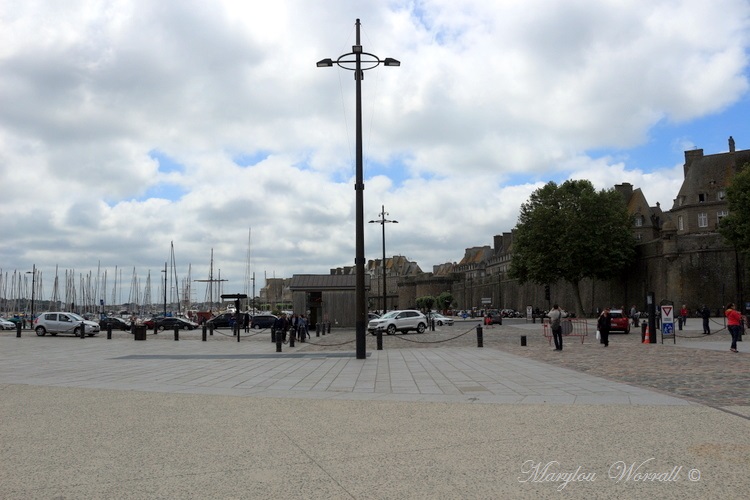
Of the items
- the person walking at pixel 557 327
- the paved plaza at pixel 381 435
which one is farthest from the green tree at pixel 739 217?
the paved plaza at pixel 381 435

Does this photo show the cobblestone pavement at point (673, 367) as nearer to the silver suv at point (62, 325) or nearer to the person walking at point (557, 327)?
the person walking at point (557, 327)

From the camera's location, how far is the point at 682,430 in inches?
304

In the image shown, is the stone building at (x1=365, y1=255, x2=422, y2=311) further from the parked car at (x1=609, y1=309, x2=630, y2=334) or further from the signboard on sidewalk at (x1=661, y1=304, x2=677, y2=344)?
the signboard on sidewalk at (x1=661, y1=304, x2=677, y2=344)

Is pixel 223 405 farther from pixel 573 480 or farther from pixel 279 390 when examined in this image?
pixel 573 480

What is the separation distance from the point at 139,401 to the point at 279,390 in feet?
8.86

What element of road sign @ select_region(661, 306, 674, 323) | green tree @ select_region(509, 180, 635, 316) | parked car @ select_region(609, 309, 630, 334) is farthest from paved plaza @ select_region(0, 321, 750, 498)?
green tree @ select_region(509, 180, 635, 316)

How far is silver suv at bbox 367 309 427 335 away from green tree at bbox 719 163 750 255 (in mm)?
30532

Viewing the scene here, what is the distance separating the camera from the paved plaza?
5602 millimetres

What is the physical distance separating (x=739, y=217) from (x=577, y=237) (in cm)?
1641

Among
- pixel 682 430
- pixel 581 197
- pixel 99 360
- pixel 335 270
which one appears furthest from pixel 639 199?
pixel 682 430

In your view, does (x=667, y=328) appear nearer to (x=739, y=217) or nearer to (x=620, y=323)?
(x=620, y=323)

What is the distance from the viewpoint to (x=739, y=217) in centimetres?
5412

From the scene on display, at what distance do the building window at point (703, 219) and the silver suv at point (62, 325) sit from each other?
2751 inches

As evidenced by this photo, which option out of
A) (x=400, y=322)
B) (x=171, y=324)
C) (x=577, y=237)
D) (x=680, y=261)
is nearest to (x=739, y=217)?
(x=680, y=261)
